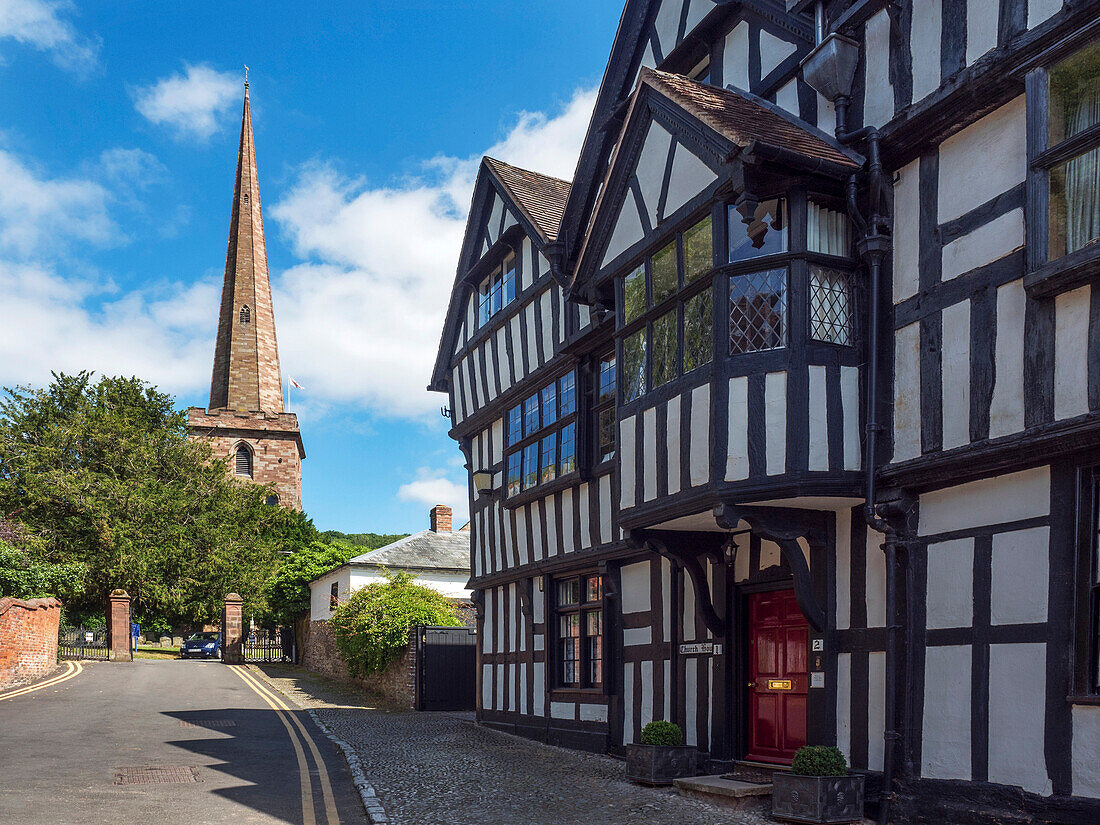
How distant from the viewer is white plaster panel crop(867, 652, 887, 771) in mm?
8172

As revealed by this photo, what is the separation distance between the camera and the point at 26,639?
23.5 m

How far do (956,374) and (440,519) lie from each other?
27.7 meters

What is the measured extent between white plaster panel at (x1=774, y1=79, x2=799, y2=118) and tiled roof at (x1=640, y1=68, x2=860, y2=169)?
129 millimetres

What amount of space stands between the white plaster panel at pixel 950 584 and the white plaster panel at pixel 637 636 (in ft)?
16.2

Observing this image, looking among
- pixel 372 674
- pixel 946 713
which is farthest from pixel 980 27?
pixel 372 674

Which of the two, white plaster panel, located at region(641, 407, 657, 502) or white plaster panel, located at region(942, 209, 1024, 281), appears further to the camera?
white plaster panel, located at region(641, 407, 657, 502)

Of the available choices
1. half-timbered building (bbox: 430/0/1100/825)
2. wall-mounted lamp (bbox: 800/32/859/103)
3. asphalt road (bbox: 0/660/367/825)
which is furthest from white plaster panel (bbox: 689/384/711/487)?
asphalt road (bbox: 0/660/367/825)

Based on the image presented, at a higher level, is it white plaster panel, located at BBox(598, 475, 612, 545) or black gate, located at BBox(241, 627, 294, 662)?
white plaster panel, located at BBox(598, 475, 612, 545)

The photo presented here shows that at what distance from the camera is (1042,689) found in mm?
6773

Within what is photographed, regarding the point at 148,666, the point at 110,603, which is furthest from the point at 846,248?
the point at 110,603

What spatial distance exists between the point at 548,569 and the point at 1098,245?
9765mm

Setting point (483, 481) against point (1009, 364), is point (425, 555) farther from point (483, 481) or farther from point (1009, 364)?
point (1009, 364)

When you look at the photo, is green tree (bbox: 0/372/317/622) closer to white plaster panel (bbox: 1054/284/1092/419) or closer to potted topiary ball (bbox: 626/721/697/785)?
potted topiary ball (bbox: 626/721/697/785)

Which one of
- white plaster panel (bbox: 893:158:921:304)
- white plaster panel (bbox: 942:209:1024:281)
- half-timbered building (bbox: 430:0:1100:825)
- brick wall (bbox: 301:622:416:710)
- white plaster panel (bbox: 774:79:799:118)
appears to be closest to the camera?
half-timbered building (bbox: 430:0:1100:825)
